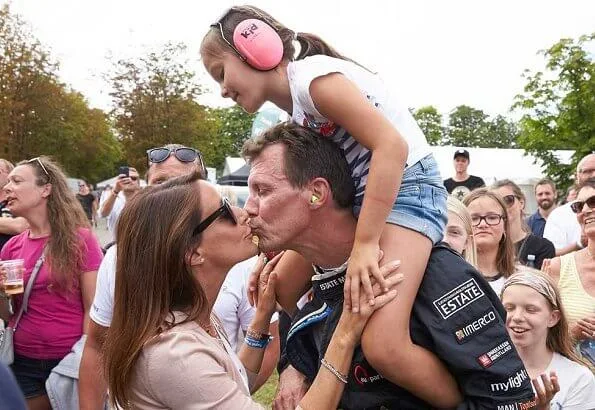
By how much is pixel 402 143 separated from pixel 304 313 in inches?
31.4

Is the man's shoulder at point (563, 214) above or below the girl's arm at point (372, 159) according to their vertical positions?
below

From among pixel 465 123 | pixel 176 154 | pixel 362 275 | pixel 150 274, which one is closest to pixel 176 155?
pixel 176 154

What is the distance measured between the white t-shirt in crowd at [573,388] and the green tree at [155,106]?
24045mm

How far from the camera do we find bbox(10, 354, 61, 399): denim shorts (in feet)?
14.1

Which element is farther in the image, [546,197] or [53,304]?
[546,197]

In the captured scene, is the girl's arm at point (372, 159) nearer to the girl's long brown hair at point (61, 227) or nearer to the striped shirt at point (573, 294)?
the striped shirt at point (573, 294)

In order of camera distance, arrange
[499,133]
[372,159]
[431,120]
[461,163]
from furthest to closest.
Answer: [431,120], [499,133], [461,163], [372,159]

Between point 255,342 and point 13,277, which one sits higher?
point 255,342

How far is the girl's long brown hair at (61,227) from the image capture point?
429 centimetres

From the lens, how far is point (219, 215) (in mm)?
2467

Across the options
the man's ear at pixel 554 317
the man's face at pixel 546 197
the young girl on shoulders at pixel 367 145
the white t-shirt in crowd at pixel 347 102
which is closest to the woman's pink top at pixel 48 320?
the young girl on shoulders at pixel 367 145

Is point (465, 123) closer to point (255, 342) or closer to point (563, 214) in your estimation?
point (563, 214)

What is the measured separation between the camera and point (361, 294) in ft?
6.64

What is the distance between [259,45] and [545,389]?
1776 mm
